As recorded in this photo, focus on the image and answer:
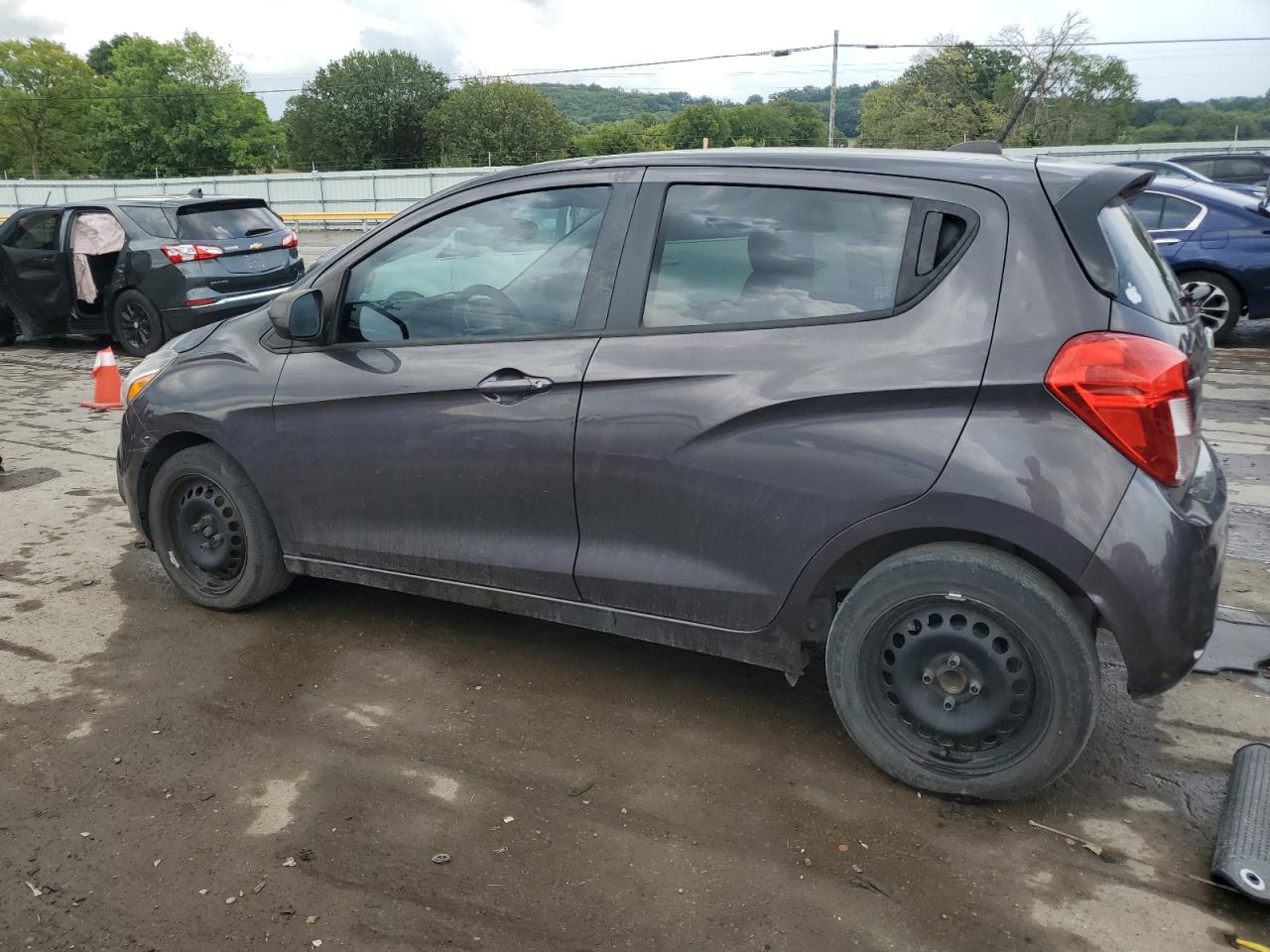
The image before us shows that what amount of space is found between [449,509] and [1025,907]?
7.31 ft

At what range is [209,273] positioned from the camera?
11.0 m

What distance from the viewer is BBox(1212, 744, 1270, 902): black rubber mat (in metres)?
→ 2.69

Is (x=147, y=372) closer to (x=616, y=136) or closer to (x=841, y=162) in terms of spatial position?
(x=841, y=162)

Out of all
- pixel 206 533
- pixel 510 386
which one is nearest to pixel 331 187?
pixel 206 533

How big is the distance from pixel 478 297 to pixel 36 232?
10.0m

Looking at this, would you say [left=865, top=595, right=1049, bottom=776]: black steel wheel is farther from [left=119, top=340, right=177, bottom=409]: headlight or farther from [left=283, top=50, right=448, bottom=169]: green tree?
[left=283, top=50, right=448, bottom=169]: green tree

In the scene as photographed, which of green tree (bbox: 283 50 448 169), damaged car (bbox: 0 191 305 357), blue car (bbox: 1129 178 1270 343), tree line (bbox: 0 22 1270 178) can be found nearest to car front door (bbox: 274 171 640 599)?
damaged car (bbox: 0 191 305 357)

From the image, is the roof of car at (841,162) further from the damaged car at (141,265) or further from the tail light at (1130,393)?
the damaged car at (141,265)

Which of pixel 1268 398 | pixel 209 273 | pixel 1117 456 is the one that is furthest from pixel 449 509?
pixel 209 273

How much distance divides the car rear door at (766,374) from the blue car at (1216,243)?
8.01 meters

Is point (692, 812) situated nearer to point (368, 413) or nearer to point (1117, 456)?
point (1117, 456)

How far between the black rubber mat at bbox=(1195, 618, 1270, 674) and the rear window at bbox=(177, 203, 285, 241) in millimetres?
10080

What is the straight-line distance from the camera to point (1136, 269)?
3.03m

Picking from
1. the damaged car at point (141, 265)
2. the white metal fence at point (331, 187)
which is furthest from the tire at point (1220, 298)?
the white metal fence at point (331, 187)
